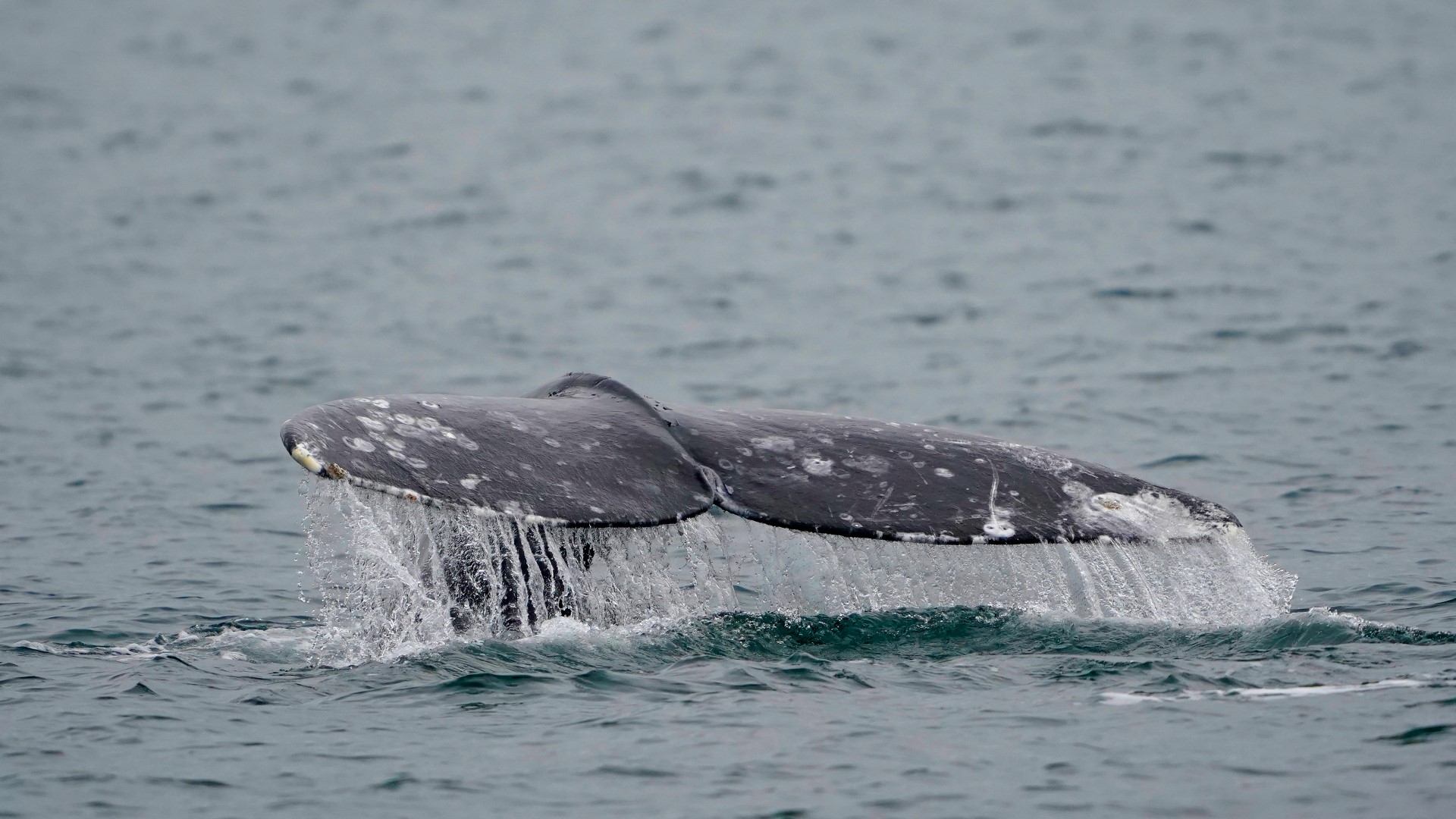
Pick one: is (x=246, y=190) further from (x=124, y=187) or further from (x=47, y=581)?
(x=47, y=581)

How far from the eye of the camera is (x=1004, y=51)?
43.9 metres

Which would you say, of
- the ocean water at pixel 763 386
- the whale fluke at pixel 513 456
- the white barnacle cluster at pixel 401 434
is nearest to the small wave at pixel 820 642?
the ocean water at pixel 763 386

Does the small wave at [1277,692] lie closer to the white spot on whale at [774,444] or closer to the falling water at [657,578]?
the falling water at [657,578]

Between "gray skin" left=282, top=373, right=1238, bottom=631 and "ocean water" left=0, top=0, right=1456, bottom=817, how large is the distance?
1.00 ft

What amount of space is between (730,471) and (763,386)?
9801 millimetres

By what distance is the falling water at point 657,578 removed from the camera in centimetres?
698

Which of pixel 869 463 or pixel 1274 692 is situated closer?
pixel 869 463

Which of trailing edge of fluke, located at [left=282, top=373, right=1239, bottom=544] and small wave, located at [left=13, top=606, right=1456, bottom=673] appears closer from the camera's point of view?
trailing edge of fluke, located at [left=282, top=373, right=1239, bottom=544]

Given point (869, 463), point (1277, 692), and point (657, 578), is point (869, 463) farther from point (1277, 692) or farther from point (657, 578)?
point (1277, 692)

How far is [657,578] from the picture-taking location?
26.0 ft

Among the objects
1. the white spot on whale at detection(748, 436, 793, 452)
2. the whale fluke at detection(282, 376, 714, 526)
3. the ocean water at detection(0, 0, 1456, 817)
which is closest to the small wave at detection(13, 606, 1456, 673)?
the ocean water at detection(0, 0, 1456, 817)

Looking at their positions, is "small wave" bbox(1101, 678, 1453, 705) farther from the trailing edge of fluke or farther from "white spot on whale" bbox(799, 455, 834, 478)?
"white spot on whale" bbox(799, 455, 834, 478)

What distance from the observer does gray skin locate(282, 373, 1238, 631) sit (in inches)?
249

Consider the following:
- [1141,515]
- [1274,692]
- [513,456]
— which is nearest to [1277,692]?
[1274,692]
